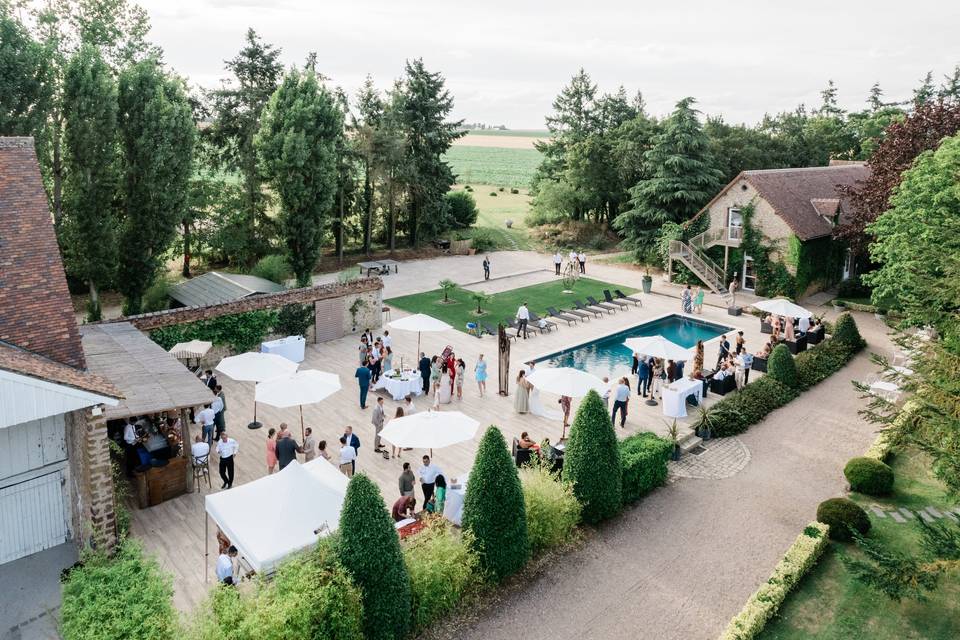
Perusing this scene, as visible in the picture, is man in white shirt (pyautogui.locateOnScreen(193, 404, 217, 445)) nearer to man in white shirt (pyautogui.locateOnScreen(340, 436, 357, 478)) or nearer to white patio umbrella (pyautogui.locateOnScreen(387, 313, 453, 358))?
Result: man in white shirt (pyautogui.locateOnScreen(340, 436, 357, 478))

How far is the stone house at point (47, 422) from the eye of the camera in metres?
10.9

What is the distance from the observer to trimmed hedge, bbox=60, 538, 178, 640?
8797 millimetres

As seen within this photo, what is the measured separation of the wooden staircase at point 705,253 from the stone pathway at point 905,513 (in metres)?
19.3

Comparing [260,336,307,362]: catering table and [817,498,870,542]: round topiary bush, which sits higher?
[260,336,307,362]: catering table

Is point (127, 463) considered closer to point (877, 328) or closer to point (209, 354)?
point (209, 354)

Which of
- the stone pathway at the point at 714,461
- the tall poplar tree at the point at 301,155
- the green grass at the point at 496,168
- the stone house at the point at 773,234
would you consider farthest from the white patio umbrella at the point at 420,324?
the green grass at the point at 496,168

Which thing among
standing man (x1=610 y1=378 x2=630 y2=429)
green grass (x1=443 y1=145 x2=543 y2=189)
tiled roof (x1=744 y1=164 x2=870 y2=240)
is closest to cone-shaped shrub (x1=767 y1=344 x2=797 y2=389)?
standing man (x1=610 y1=378 x2=630 y2=429)

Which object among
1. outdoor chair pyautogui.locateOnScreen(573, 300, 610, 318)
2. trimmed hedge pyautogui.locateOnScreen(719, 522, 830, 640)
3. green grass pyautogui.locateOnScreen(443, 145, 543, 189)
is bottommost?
trimmed hedge pyautogui.locateOnScreen(719, 522, 830, 640)

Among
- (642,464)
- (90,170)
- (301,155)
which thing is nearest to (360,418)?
(642,464)

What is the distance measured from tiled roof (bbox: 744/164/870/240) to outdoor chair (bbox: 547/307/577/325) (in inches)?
465

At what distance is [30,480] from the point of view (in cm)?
1205

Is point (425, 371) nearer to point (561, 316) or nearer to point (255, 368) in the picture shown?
point (255, 368)

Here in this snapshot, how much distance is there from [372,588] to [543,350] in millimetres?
16579

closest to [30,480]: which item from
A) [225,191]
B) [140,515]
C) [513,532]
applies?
[140,515]
